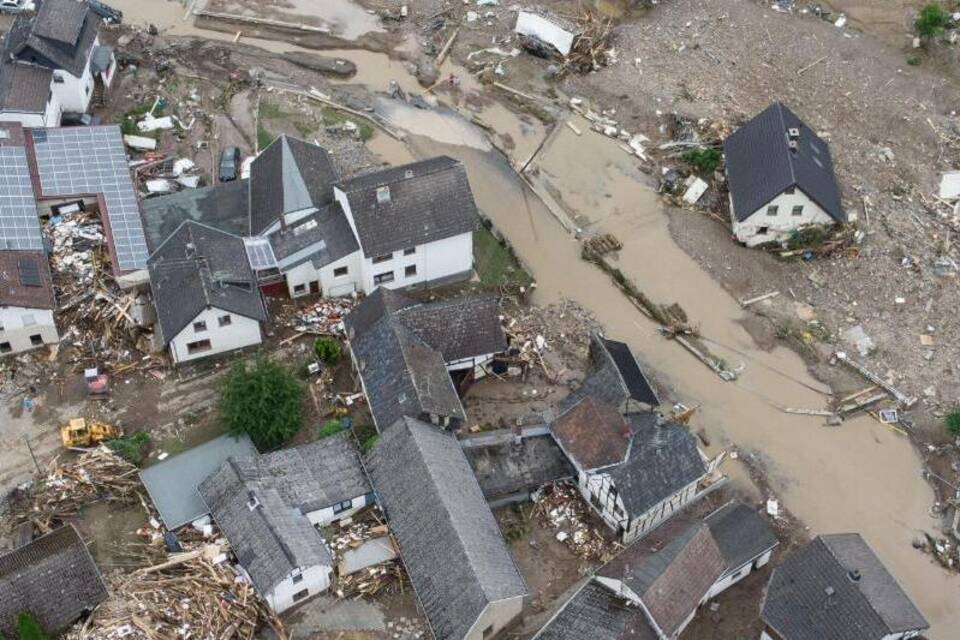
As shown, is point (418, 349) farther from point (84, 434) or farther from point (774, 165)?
point (774, 165)

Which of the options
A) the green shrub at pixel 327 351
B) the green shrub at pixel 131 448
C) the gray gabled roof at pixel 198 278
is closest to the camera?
the green shrub at pixel 131 448

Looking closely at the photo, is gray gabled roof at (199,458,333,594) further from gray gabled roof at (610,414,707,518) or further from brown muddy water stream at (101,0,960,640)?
brown muddy water stream at (101,0,960,640)

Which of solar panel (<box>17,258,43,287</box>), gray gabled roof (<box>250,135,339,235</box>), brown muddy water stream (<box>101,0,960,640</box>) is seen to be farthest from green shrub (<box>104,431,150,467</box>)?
brown muddy water stream (<box>101,0,960,640</box>)

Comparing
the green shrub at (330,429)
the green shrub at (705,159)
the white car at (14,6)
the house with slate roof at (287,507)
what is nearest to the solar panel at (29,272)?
the house with slate roof at (287,507)

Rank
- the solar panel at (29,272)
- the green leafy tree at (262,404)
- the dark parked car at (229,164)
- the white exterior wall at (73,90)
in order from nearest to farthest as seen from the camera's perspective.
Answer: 1. the green leafy tree at (262,404)
2. the solar panel at (29,272)
3. the dark parked car at (229,164)
4. the white exterior wall at (73,90)

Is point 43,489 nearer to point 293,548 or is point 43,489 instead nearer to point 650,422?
point 293,548

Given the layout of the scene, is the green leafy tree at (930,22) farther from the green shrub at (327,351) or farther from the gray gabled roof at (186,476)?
the gray gabled roof at (186,476)
